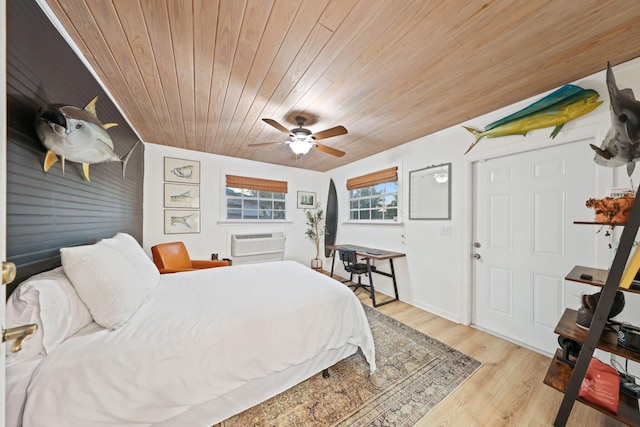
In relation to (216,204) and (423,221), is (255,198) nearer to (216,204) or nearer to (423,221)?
(216,204)

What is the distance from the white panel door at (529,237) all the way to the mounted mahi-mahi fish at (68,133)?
10.7 feet

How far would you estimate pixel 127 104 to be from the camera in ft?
6.80

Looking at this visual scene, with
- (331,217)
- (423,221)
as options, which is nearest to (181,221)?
(331,217)

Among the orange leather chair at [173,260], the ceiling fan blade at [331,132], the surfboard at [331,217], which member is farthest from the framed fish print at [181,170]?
the surfboard at [331,217]

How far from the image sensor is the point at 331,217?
4520 millimetres

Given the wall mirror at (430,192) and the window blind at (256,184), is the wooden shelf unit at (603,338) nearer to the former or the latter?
the wall mirror at (430,192)

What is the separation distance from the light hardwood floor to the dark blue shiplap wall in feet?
7.67

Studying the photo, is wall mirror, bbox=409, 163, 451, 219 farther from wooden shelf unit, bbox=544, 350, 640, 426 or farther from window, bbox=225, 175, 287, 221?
window, bbox=225, 175, 287, 221

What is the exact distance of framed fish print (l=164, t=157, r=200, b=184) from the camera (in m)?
3.28

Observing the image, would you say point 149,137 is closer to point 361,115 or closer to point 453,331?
point 361,115

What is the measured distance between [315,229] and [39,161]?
380 centimetres

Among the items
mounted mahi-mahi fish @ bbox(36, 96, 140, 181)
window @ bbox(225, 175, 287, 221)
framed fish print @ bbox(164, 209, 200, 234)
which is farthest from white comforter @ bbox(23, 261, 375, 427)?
window @ bbox(225, 175, 287, 221)

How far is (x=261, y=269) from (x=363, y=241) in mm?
2119

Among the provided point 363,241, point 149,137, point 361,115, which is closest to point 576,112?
point 361,115
